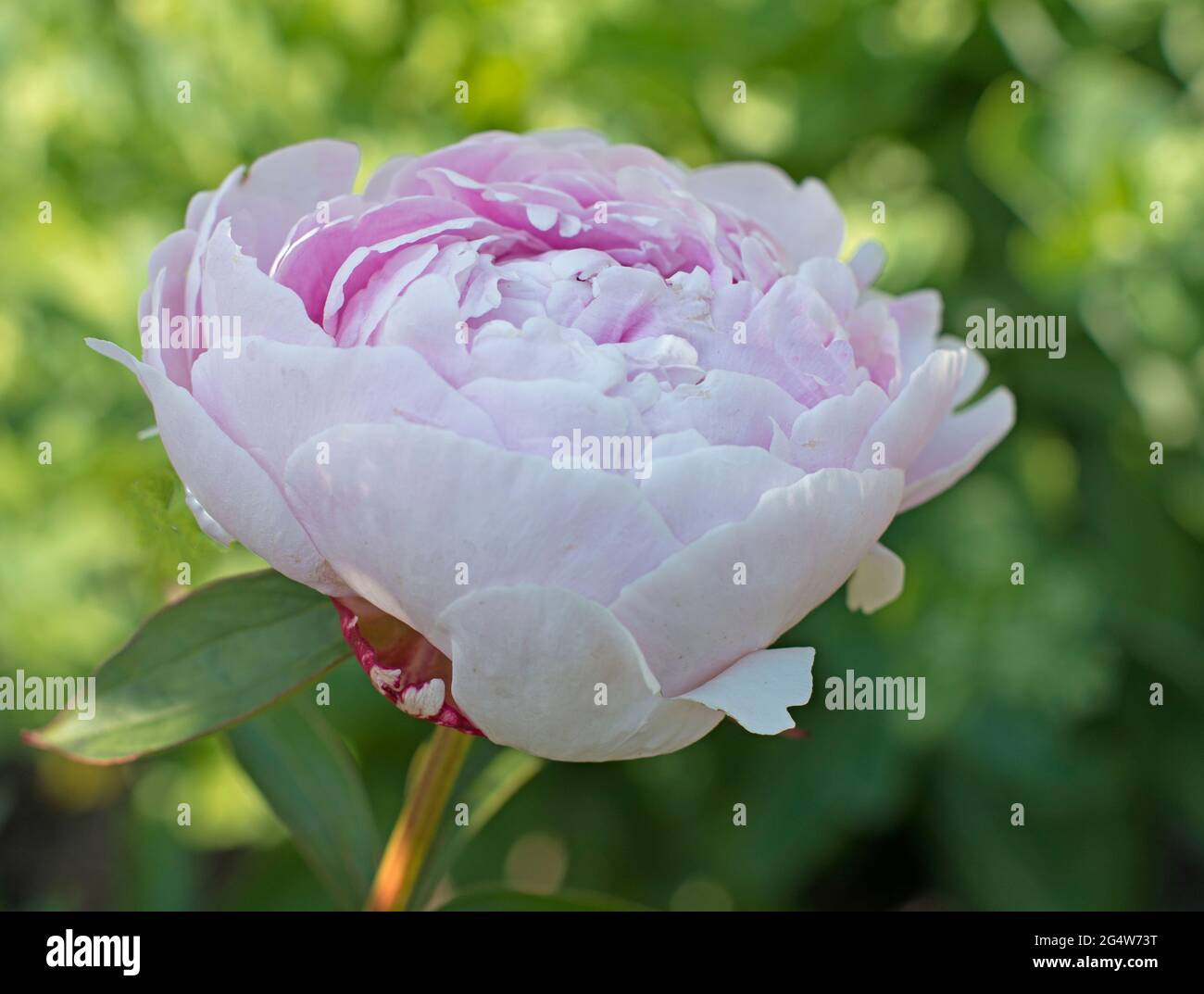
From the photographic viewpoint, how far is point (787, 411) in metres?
0.45

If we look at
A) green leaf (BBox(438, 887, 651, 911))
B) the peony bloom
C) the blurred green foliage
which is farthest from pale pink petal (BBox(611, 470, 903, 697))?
the blurred green foliage

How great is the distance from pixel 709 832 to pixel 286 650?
885 mm

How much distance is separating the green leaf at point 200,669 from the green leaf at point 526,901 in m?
0.20

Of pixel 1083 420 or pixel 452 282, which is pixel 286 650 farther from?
pixel 1083 420

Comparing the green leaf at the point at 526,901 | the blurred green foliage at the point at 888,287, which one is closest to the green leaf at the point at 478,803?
the green leaf at the point at 526,901

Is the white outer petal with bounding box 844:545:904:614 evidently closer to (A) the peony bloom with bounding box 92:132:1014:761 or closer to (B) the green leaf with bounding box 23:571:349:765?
(A) the peony bloom with bounding box 92:132:1014:761

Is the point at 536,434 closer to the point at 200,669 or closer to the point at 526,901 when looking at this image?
the point at 200,669

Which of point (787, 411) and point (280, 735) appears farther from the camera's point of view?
point (280, 735)

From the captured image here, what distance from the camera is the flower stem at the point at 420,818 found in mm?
566

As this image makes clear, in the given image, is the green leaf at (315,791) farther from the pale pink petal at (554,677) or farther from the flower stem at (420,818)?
the pale pink petal at (554,677)

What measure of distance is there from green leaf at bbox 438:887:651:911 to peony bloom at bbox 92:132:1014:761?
23cm

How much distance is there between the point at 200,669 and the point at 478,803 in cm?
24

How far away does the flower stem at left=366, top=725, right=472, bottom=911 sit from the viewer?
57 cm
